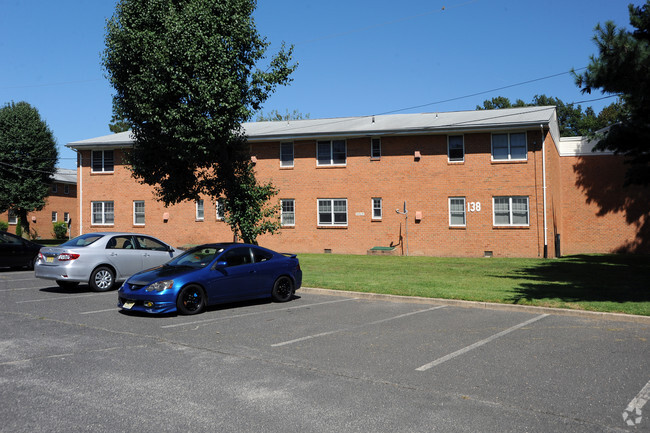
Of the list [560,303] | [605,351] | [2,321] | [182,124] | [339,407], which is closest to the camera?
[339,407]

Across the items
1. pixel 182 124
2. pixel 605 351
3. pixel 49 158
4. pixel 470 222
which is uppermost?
pixel 49 158

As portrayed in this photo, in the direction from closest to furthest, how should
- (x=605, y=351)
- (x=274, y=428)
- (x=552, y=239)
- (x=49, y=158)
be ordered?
(x=274, y=428)
(x=605, y=351)
(x=552, y=239)
(x=49, y=158)

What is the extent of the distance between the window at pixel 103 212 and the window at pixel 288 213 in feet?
36.4

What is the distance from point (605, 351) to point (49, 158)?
42.0 m

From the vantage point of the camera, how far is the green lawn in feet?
39.0

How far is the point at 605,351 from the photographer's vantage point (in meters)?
7.45

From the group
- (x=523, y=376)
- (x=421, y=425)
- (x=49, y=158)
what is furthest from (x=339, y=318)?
(x=49, y=158)

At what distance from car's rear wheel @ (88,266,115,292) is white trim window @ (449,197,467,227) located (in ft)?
59.1

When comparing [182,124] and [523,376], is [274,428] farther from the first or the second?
[182,124]

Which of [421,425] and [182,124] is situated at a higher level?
[182,124]

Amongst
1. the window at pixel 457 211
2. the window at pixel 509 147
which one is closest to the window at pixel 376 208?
the window at pixel 457 211

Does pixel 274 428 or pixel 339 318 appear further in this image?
pixel 339 318

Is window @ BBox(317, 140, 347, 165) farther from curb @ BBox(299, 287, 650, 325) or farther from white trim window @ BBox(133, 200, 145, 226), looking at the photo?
curb @ BBox(299, 287, 650, 325)

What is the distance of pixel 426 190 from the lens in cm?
2803
